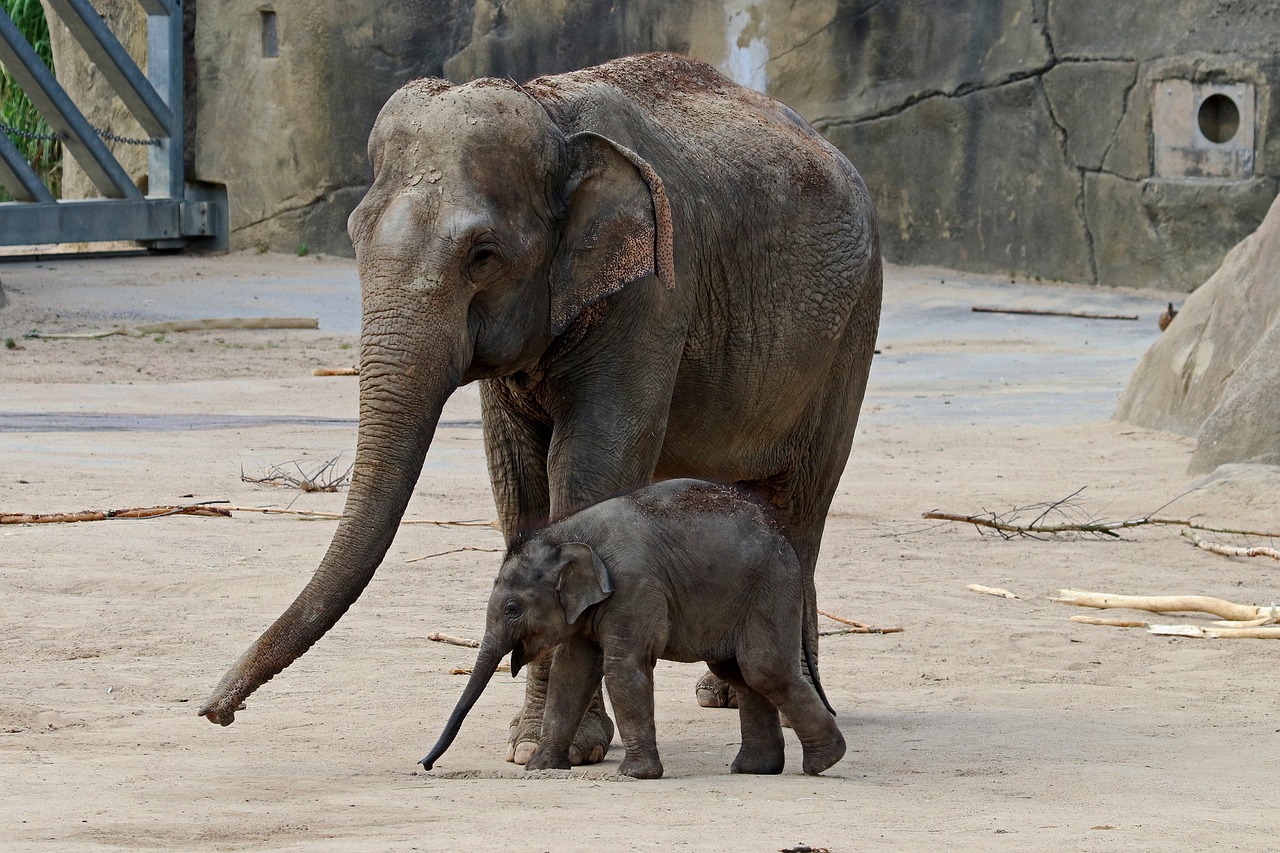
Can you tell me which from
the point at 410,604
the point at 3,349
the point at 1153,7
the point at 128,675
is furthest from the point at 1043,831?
the point at 1153,7

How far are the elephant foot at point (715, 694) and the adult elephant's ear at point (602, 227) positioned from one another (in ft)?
5.52

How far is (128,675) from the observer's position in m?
6.05

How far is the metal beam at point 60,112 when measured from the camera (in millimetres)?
19453

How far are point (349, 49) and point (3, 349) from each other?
7735mm

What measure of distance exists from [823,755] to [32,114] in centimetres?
2524

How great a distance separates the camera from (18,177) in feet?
64.6

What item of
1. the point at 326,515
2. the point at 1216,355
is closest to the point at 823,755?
the point at 326,515

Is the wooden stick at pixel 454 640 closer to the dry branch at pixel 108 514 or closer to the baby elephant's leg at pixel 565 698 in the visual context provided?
the baby elephant's leg at pixel 565 698

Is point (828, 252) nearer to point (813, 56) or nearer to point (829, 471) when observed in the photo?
point (829, 471)

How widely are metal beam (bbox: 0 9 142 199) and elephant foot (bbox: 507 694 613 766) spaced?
15.6 metres

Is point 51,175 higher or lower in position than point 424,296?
higher

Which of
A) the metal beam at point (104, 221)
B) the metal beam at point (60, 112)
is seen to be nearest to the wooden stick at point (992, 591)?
the metal beam at point (104, 221)

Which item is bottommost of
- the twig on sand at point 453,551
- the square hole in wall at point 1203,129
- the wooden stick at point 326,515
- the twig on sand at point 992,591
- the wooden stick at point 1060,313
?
the twig on sand at point 992,591

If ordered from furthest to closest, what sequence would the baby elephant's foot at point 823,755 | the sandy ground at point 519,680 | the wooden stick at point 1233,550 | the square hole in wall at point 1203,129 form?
the square hole in wall at point 1203,129, the wooden stick at point 1233,550, the baby elephant's foot at point 823,755, the sandy ground at point 519,680
